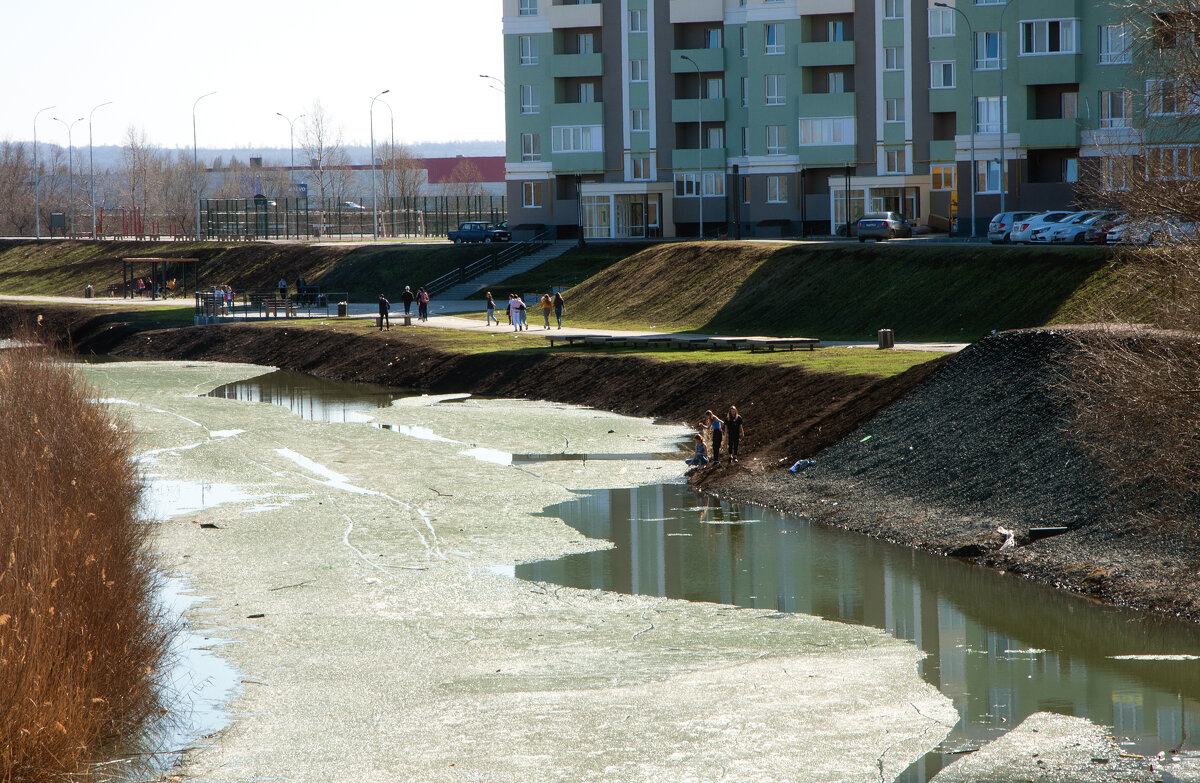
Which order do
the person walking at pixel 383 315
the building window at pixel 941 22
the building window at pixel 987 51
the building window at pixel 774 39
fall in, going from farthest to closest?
the building window at pixel 774 39 < the building window at pixel 941 22 < the building window at pixel 987 51 < the person walking at pixel 383 315

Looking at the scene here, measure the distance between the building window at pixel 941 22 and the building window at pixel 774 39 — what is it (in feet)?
33.1

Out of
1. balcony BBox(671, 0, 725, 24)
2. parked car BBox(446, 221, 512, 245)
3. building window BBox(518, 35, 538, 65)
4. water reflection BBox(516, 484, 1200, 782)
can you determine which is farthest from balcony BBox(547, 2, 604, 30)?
water reflection BBox(516, 484, 1200, 782)

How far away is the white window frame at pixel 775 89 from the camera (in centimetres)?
8257

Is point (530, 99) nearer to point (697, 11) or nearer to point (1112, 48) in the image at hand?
point (697, 11)

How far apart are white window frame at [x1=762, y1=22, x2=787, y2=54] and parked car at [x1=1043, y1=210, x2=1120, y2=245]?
32.3 m

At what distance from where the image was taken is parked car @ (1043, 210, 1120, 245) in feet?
174

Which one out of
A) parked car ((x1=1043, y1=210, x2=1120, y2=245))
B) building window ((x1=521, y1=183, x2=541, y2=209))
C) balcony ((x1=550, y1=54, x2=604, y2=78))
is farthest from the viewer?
building window ((x1=521, y1=183, x2=541, y2=209))

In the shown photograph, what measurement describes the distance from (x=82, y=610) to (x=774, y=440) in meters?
21.9

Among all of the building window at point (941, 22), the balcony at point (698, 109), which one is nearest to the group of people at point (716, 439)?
the building window at point (941, 22)

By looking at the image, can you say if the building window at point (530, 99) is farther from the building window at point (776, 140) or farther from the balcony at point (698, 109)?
the building window at point (776, 140)

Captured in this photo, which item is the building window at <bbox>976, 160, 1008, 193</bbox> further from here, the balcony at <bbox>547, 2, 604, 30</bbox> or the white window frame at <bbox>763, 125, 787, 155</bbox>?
the balcony at <bbox>547, 2, 604, 30</bbox>

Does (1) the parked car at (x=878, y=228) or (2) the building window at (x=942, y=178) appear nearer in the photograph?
(1) the parked car at (x=878, y=228)

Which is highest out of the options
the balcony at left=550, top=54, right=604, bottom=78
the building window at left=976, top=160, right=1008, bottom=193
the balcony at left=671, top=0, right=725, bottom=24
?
the balcony at left=671, top=0, right=725, bottom=24

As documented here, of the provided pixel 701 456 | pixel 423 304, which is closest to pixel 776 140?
pixel 423 304
